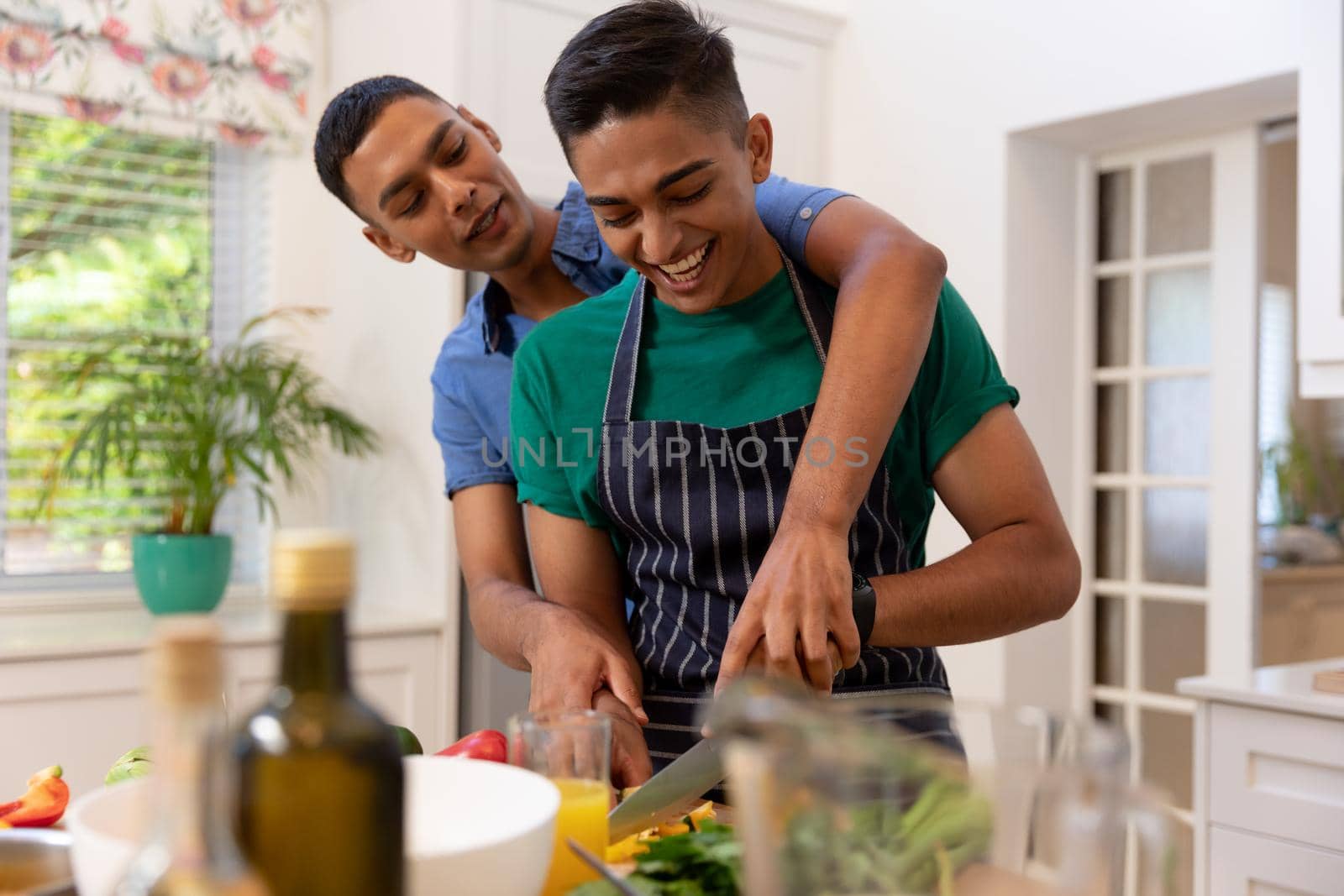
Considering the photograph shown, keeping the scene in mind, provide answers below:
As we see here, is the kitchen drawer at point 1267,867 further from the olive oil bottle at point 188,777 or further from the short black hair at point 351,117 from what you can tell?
the olive oil bottle at point 188,777

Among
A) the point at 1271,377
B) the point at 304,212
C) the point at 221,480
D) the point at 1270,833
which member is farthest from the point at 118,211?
the point at 1271,377

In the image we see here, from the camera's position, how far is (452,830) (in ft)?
2.32

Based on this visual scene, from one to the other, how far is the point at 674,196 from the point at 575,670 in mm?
470

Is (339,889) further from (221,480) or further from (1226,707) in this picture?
(221,480)

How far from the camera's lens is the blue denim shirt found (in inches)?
67.8

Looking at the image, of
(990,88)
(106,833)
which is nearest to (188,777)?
(106,833)

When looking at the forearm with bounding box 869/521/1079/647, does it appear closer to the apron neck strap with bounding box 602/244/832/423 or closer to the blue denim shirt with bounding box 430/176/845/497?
the apron neck strap with bounding box 602/244/832/423

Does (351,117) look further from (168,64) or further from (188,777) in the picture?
(168,64)

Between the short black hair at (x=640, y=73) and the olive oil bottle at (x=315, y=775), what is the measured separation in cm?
84

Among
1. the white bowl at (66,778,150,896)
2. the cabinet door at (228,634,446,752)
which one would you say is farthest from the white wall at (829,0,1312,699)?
the white bowl at (66,778,150,896)

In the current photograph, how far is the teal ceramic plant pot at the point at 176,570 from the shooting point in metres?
2.67

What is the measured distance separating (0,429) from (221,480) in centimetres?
63

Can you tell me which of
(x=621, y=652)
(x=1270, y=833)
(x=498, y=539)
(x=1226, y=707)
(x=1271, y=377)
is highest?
(x=1271, y=377)

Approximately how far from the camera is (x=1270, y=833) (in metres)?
2.09
